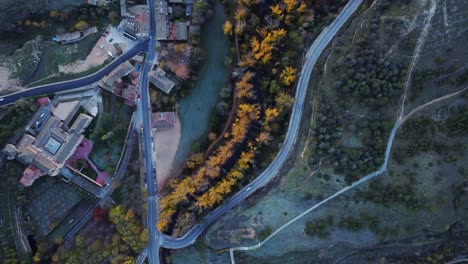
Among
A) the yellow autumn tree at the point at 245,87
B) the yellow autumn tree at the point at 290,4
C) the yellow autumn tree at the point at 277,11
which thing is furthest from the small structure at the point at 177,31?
the yellow autumn tree at the point at 290,4

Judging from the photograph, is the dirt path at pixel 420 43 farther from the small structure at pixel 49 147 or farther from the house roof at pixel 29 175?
the house roof at pixel 29 175

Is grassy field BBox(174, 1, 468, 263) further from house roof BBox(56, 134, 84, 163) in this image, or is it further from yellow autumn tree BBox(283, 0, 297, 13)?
house roof BBox(56, 134, 84, 163)

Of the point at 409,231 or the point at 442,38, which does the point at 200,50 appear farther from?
the point at 409,231

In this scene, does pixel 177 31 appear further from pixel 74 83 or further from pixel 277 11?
pixel 74 83

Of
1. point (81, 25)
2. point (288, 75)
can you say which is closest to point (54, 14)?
point (81, 25)

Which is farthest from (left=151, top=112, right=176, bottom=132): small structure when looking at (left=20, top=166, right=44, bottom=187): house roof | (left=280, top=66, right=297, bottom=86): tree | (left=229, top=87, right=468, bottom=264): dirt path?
(left=229, top=87, right=468, bottom=264): dirt path
